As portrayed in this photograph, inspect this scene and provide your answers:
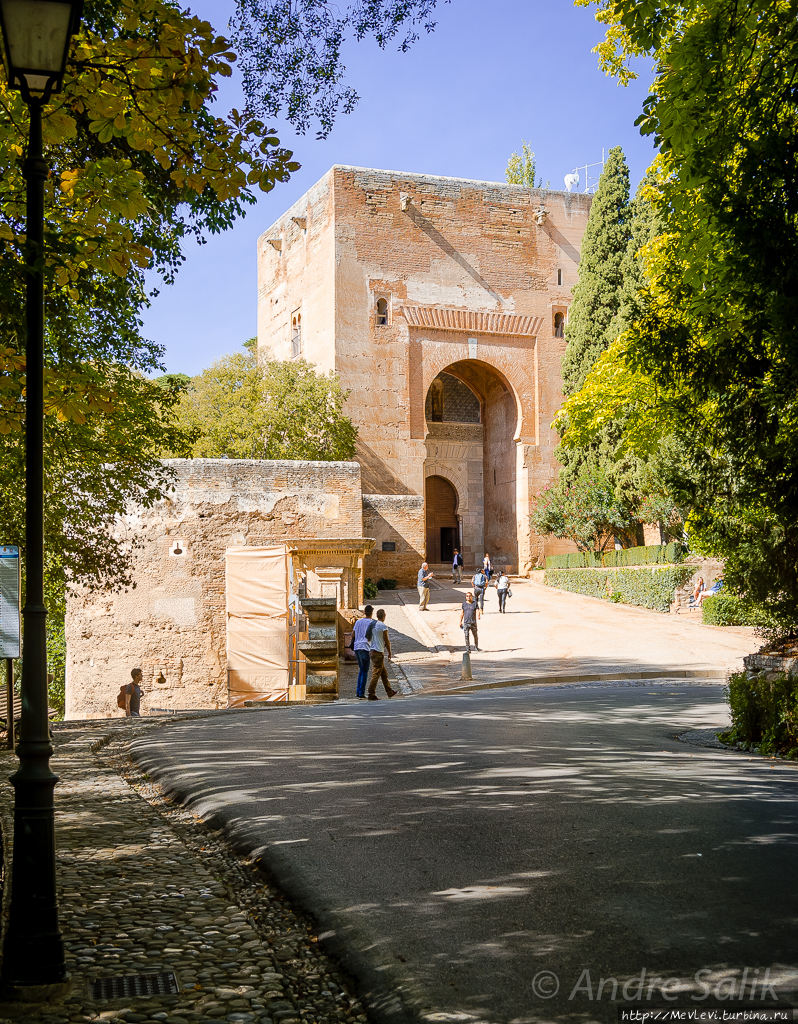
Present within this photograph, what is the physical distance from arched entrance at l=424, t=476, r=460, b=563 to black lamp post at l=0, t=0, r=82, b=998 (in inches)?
1601

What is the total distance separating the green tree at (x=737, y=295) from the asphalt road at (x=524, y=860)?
1.99m

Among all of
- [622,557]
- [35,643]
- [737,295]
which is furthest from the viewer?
[622,557]

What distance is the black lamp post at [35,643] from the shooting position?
3250 millimetres

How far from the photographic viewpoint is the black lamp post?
10.7 ft

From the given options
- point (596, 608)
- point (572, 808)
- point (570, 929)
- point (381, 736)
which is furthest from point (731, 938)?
point (596, 608)

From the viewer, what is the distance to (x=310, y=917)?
13.0ft

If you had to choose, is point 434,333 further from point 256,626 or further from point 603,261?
point 256,626

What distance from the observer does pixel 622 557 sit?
3045cm

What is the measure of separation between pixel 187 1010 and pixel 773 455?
5.74 m

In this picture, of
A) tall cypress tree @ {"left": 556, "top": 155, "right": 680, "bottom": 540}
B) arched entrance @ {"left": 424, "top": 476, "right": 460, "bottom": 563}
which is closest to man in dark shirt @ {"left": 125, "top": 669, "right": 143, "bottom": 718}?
tall cypress tree @ {"left": 556, "top": 155, "right": 680, "bottom": 540}

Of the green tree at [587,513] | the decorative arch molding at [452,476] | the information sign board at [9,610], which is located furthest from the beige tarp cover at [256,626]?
the decorative arch molding at [452,476]

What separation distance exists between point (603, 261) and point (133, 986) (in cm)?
3427

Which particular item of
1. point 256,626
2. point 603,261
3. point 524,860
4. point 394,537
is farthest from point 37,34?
point 603,261

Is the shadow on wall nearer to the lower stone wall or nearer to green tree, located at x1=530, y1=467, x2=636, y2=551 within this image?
the lower stone wall
